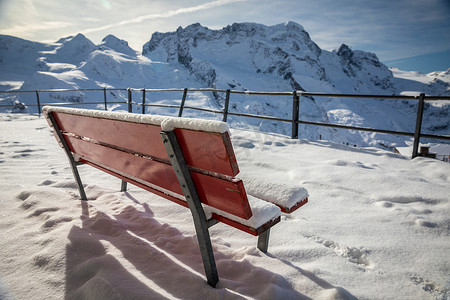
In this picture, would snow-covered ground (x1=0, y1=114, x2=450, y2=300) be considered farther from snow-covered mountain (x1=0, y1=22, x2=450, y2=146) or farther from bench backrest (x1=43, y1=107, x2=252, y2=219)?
snow-covered mountain (x1=0, y1=22, x2=450, y2=146)

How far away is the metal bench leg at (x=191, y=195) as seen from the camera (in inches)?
42.7

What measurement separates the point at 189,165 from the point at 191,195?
0.15 m

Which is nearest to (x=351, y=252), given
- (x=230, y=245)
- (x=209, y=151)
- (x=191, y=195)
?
(x=230, y=245)

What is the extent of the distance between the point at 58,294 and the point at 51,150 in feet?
13.8

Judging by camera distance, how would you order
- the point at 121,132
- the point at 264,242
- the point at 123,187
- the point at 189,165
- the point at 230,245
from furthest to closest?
the point at 123,187, the point at 230,245, the point at 264,242, the point at 121,132, the point at 189,165

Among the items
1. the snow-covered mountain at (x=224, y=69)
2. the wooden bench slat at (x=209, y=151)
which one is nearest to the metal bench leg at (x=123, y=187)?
the wooden bench slat at (x=209, y=151)

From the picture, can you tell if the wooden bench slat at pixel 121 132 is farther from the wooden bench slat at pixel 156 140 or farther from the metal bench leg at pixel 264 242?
the metal bench leg at pixel 264 242

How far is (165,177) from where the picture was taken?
139 cm

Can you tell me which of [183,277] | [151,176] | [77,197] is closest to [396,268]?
[183,277]

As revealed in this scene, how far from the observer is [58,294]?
122 cm

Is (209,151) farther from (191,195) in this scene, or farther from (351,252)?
(351,252)

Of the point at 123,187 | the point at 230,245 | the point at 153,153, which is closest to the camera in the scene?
the point at 153,153

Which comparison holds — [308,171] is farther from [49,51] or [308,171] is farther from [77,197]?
[49,51]

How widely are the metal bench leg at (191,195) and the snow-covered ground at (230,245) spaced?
0.11m
